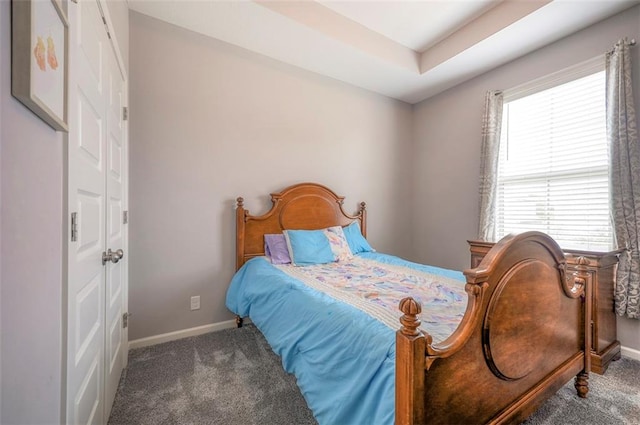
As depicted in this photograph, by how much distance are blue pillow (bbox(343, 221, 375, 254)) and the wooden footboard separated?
1.80m

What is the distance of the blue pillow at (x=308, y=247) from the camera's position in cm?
260

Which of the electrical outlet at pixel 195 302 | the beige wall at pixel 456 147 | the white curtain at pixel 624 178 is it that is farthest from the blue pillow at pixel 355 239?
the white curtain at pixel 624 178

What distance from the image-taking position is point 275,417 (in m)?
1.49

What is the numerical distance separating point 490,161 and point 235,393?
3.06m

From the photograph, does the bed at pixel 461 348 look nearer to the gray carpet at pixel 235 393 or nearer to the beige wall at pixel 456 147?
the gray carpet at pixel 235 393

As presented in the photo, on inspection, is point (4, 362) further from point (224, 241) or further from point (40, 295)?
point (224, 241)

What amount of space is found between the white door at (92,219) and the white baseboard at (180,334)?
0.52 metres

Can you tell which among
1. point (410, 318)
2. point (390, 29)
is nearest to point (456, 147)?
point (390, 29)

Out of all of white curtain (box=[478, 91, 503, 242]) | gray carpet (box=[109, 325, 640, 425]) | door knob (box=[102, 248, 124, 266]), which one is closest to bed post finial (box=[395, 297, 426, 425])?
gray carpet (box=[109, 325, 640, 425])

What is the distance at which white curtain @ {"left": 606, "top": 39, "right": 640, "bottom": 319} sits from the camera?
2018mm

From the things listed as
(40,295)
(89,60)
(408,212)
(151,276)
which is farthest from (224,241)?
(408,212)

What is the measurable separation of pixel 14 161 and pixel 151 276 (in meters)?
1.99

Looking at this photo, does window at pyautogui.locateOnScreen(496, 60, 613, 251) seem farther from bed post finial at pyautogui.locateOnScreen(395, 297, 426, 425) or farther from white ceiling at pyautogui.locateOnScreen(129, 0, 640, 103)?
bed post finial at pyautogui.locateOnScreen(395, 297, 426, 425)

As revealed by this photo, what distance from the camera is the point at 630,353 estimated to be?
210 cm
